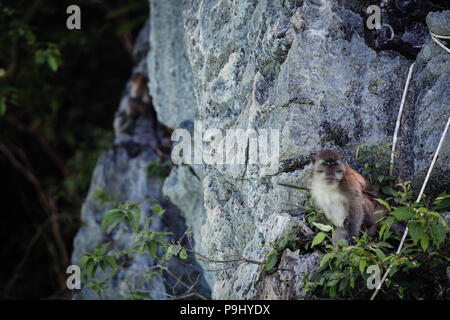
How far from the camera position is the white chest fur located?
11.2 feet

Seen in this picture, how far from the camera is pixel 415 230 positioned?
9.57 ft

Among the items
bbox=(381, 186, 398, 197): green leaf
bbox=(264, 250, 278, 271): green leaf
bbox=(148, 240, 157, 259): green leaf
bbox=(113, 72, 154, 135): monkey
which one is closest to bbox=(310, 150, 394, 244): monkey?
bbox=(381, 186, 398, 197): green leaf

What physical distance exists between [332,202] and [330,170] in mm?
259

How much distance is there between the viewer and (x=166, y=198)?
534 cm

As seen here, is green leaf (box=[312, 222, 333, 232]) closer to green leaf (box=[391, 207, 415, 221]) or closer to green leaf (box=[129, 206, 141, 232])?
green leaf (box=[391, 207, 415, 221])

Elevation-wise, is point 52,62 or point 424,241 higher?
point 52,62

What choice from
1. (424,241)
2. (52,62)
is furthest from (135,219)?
(52,62)

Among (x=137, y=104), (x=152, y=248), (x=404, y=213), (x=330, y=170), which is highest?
(x=137, y=104)

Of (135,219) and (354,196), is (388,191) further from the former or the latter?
(135,219)

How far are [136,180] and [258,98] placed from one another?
103 inches

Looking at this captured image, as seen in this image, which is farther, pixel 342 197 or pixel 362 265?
pixel 342 197

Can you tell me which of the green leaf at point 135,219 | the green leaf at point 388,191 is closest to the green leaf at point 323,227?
the green leaf at point 388,191

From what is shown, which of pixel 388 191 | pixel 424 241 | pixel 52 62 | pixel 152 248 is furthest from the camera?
pixel 52 62

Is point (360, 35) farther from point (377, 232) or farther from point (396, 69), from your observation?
point (377, 232)
